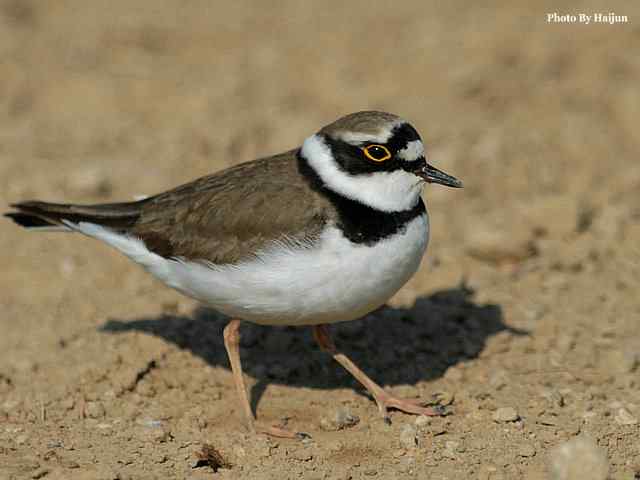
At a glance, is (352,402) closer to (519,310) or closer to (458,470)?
(458,470)

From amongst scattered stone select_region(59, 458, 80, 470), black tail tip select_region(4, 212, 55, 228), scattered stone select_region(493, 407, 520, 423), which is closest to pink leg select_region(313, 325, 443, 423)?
scattered stone select_region(493, 407, 520, 423)

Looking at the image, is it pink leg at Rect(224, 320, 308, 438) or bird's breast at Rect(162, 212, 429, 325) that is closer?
bird's breast at Rect(162, 212, 429, 325)

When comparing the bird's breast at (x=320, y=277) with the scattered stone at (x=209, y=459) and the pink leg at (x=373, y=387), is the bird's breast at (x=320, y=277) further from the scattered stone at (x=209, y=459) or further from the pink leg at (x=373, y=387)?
the scattered stone at (x=209, y=459)

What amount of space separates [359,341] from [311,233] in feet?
6.01

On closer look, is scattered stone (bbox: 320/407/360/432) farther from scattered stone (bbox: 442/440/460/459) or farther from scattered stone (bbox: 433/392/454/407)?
scattered stone (bbox: 442/440/460/459)

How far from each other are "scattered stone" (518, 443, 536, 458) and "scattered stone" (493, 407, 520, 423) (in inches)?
11.7

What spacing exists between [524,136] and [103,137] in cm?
447

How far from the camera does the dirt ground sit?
5594mm

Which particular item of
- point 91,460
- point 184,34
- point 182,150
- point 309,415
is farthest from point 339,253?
point 184,34

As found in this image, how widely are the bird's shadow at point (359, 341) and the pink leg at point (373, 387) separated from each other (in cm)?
29

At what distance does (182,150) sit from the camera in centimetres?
970

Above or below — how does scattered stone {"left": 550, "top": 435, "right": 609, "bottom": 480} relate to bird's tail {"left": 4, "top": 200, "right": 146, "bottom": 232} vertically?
below

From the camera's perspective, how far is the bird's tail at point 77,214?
6.37m

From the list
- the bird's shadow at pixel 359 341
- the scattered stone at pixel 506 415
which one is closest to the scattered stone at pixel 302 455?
the bird's shadow at pixel 359 341
